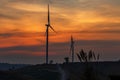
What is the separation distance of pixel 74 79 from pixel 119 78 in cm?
1485

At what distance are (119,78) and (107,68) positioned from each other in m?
67.7

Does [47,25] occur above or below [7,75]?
above

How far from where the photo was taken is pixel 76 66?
121 metres

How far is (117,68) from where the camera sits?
4956 inches

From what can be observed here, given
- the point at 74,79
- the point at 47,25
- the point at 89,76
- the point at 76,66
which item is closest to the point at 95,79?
the point at 89,76

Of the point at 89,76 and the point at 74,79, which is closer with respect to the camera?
the point at 89,76

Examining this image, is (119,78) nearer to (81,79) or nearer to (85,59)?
(85,59)

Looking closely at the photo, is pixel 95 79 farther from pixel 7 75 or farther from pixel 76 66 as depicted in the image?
pixel 76 66

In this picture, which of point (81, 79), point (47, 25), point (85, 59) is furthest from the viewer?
point (47, 25)

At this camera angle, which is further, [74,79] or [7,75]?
[74,79]

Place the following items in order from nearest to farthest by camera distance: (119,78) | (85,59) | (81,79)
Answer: (119,78)
(85,59)
(81,79)

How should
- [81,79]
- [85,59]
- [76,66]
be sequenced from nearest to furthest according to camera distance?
[85,59], [81,79], [76,66]

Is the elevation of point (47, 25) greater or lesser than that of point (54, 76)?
greater

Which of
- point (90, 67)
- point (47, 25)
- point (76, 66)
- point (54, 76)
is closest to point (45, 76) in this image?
point (54, 76)
